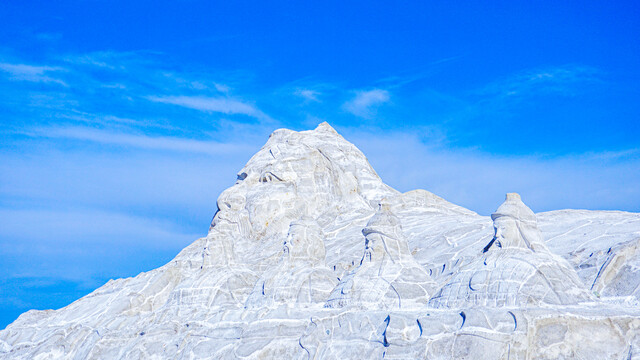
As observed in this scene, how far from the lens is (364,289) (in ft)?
79.7

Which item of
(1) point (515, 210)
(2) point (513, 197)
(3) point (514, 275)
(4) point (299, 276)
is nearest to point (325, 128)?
(4) point (299, 276)

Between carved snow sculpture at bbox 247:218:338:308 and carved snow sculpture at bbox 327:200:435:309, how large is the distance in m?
1.78

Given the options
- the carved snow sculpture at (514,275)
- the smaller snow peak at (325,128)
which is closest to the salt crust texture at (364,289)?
the carved snow sculpture at (514,275)

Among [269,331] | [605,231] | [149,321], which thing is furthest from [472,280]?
[149,321]

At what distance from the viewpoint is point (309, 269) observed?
28.0 m

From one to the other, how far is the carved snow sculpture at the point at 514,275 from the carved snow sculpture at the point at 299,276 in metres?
5.48

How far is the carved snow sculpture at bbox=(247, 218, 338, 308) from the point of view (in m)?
27.1

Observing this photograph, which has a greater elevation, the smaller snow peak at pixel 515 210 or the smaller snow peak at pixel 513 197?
the smaller snow peak at pixel 513 197

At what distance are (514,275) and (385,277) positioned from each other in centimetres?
459

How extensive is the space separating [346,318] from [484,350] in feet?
16.9

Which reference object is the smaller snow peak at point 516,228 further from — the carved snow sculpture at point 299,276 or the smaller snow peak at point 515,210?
the carved snow sculpture at point 299,276

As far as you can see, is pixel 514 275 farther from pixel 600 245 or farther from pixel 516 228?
pixel 600 245

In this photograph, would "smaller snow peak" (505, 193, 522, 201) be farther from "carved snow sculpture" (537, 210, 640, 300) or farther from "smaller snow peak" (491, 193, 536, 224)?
"carved snow sculpture" (537, 210, 640, 300)

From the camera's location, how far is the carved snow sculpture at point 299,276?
2706 centimetres
